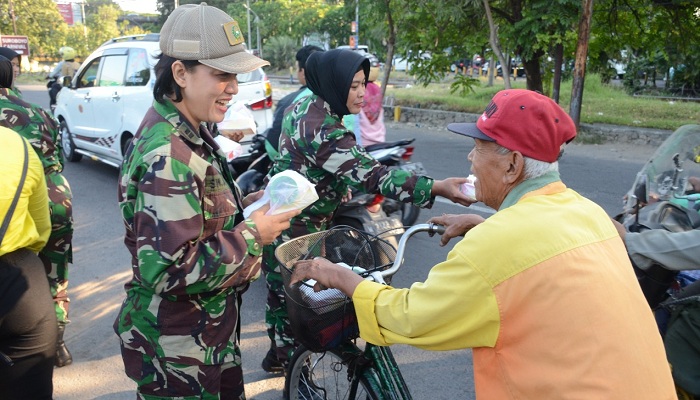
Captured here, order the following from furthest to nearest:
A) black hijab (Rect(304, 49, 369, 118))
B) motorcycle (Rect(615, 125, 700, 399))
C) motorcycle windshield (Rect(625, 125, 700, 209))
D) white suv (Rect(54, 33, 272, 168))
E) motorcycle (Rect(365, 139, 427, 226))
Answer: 1. white suv (Rect(54, 33, 272, 168))
2. motorcycle (Rect(365, 139, 427, 226))
3. black hijab (Rect(304, 49, 369, 118))
4. motorcycle windshield (Rect(625, 125, 700, 209))
5. motorcycle (Rect(615, 125, 700, 399))

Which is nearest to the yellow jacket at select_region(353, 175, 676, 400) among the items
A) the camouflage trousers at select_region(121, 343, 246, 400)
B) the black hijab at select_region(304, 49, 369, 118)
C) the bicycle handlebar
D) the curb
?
the bicycle handlebar

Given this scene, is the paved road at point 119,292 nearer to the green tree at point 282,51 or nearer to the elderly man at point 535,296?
the elderly man at point 535,296

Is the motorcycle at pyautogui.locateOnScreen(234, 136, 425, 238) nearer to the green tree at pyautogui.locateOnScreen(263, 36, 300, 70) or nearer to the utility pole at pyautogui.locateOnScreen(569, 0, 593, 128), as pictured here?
the utility pole at pyautogui.locateOnScreen(569, 0, 593, 128)

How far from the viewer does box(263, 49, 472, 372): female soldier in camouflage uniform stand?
117 inches

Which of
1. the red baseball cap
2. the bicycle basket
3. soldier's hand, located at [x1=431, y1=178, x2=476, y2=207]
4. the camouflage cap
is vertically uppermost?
the camouflage cap

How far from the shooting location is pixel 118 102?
8062mm

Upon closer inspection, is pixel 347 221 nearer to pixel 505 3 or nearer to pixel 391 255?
pixel 391 255

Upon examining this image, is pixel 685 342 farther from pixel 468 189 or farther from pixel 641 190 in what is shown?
pixel 468 189

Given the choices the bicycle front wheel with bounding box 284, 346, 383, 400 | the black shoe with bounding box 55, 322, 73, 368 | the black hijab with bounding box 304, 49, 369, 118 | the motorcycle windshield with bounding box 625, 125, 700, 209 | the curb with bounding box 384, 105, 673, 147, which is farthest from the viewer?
the curb with bounding box 384, 105, 673, 147

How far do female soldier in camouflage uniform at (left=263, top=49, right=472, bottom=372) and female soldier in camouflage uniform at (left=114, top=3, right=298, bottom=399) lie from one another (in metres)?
0.87

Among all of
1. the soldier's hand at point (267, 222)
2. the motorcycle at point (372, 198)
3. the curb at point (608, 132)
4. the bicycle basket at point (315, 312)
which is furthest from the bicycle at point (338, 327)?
the curb at point (608, 132)

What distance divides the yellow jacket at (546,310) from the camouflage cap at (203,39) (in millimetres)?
1021

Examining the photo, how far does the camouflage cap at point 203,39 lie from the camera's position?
6.49 feet

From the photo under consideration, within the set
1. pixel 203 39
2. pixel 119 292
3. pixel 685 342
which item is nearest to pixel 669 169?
pixel 685 342
